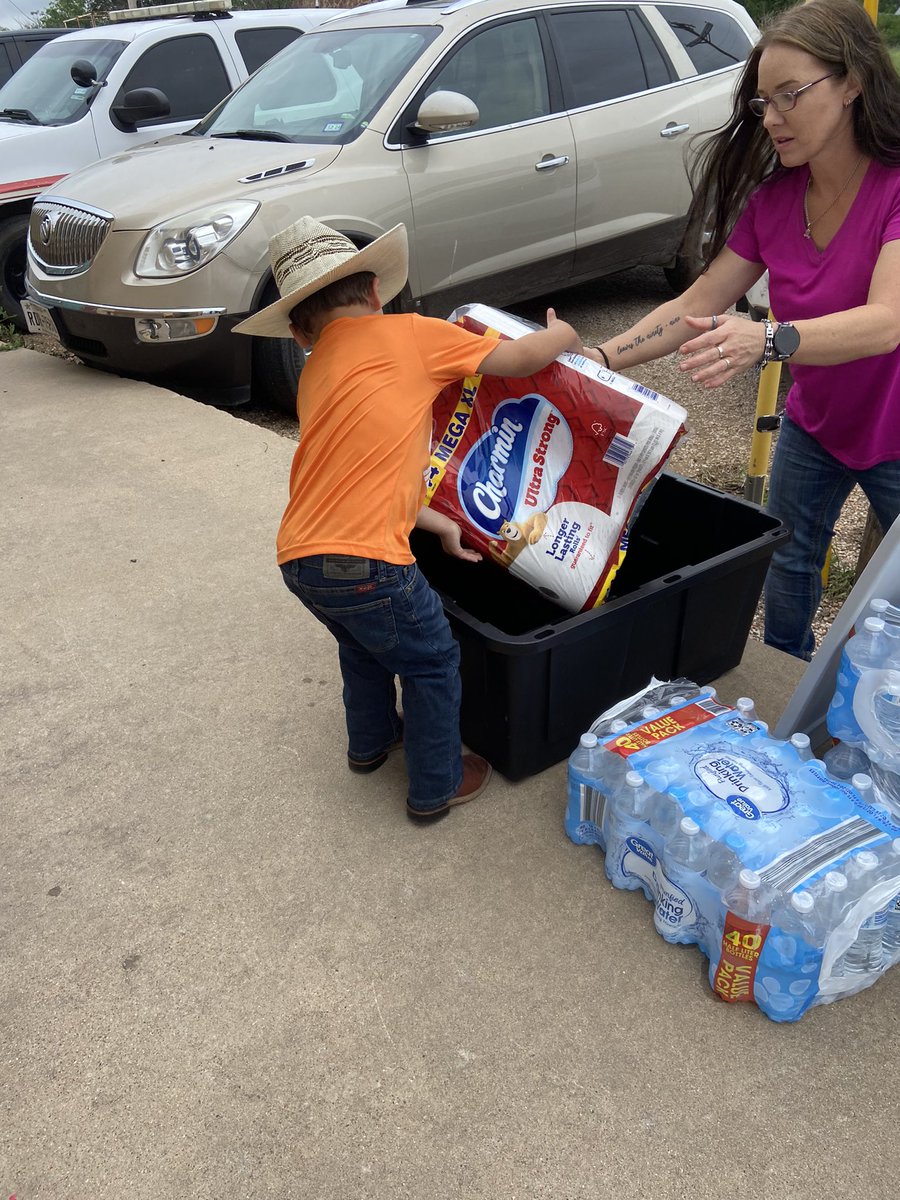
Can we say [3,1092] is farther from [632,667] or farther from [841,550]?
[841,550]

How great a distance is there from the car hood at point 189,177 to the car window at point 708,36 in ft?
9.55

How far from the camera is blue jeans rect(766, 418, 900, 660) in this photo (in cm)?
241

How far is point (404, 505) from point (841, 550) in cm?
277

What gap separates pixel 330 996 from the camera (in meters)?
1.93

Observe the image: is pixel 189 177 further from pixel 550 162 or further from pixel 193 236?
pixel 550 162

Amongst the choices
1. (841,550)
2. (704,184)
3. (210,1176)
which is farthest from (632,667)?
(841,550)

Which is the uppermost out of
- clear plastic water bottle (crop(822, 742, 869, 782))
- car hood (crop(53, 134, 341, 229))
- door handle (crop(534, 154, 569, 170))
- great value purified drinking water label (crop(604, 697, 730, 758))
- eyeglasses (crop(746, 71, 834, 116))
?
eyeglasses (crop(746, 71, 834, 116))

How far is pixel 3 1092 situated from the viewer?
178 cm

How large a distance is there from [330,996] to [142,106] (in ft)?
23.0

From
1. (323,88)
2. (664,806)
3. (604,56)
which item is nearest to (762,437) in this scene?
(664,806)

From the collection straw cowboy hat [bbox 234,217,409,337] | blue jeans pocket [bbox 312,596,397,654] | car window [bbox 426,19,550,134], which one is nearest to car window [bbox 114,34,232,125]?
car window [bbox 426,19,550,134]

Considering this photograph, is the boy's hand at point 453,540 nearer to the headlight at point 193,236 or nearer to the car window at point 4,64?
the headlight at point 193,236

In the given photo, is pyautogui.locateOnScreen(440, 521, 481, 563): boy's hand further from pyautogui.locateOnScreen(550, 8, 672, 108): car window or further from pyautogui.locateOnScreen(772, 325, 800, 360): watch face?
pyautogui.locateOnScreen(550, 8, 672, 108): car window

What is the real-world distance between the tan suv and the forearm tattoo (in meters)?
2.88
